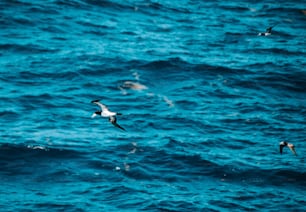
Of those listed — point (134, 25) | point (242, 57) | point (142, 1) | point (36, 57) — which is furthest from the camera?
point (142, 1)

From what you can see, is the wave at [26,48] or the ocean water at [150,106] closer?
the ocean water at [150,106]

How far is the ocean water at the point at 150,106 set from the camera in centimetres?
3716

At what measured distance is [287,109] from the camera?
157 ft

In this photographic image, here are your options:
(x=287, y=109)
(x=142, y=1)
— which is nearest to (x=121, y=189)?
(x=287, y=109)

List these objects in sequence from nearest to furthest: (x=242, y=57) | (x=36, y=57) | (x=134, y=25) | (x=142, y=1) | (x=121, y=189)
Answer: (x=121, y=189)
(x=36, y=57)
(x=242, y=57)
(x=134, y=25)
(x=142, y=1)

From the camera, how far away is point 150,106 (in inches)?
1848

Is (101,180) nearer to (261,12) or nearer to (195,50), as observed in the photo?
(195,50)

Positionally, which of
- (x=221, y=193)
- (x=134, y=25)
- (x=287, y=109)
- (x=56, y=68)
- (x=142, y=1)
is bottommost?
(x=221, y=193)

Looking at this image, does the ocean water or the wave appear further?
the wave

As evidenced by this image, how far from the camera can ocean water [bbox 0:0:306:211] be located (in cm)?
3716

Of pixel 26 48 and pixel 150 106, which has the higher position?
pixel 26 48

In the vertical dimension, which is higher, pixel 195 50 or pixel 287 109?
pixel 195 50

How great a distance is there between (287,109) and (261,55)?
408 inches

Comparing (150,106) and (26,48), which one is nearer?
(150,106)
